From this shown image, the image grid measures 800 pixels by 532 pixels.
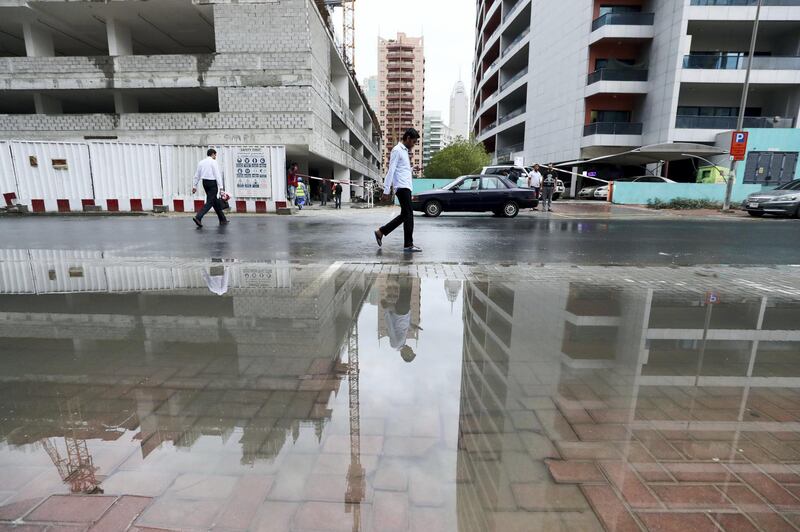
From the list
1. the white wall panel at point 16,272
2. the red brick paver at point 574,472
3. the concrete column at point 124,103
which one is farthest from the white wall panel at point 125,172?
the red brick paver at point 574,472

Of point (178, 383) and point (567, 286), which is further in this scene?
point (567, 286)

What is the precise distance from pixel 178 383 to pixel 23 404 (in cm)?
84

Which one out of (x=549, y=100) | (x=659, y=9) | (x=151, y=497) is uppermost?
(x=659, y=9)

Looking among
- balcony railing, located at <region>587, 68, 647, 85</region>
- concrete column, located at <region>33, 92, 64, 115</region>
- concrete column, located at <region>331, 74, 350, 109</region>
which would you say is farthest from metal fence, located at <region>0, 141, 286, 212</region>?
balcony railing, located at <region>587, 68, 647, 85</region>

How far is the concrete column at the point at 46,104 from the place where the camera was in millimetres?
26438

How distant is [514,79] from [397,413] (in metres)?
52.9

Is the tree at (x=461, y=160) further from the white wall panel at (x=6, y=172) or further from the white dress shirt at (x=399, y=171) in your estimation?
the white dress shirt at (x=399, y=171)

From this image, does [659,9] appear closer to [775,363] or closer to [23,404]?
[775,363]

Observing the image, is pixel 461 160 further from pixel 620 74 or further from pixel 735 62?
pixel 735 62

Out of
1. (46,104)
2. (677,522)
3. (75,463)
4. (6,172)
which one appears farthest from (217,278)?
(46,104)

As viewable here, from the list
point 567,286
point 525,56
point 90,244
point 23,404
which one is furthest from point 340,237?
point 525,56

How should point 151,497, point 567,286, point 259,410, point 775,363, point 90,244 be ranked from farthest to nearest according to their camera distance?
point 90,244 → point 567,286 → point 775,363 → point 259,410 → point 151,497

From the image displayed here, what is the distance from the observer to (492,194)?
1641 centimetres

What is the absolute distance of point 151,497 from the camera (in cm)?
184
